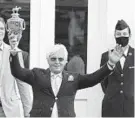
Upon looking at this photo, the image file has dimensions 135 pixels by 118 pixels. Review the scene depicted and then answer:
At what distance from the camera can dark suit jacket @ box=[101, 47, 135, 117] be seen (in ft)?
17.3

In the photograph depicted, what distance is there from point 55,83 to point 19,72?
12.8 inches

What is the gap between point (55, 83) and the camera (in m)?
4.37

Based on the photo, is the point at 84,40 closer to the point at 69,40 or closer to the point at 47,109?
the point at 69,40

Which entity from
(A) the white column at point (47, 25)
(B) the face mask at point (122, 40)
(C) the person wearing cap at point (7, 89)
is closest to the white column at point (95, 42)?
(A) the white column at point (47, 25)

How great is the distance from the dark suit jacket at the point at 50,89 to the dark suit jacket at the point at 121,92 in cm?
101

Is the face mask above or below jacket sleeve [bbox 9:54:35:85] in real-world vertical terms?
above

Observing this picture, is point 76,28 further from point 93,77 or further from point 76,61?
point 93,77

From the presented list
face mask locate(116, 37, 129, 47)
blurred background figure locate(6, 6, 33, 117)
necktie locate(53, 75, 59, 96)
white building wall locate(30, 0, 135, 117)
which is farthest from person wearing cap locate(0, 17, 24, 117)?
face mask locate(116, 37, 129, 47)

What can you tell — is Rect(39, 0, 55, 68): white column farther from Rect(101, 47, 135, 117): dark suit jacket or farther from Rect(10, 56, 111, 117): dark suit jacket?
Rect(10, 56, 111, 117): dark suit jacket

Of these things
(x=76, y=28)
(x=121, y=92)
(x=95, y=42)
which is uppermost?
(x=76, y=28)

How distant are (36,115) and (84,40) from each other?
219cm

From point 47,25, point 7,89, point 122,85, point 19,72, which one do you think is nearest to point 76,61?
point 47,25

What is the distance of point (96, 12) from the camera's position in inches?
248

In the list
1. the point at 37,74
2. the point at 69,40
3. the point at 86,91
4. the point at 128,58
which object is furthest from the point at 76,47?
the point at 37,74
